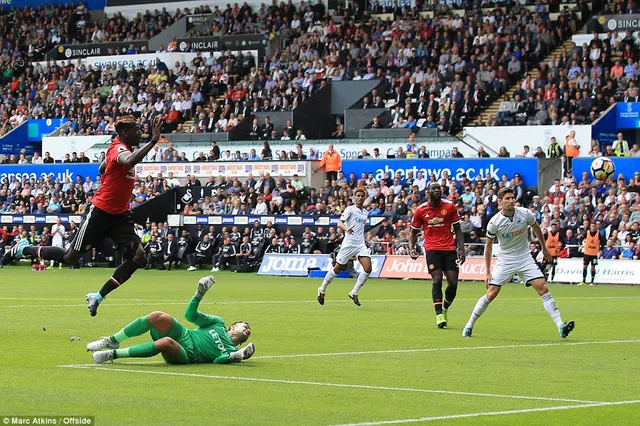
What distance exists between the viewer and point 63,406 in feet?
31.8

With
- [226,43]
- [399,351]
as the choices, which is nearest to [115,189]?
[399,351]

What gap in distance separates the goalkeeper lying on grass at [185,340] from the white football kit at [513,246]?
577 cm

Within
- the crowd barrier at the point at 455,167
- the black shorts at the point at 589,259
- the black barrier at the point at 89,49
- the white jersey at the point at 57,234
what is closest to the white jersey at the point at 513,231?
the black shorts at the point at 589,259

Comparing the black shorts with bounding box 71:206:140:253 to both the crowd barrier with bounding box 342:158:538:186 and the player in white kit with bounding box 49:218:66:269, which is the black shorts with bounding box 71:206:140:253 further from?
the player in white kit with bounding box 49:218:66:269

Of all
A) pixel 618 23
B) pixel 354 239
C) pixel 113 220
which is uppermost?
pixel 618 23

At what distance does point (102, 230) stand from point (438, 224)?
6.59 meters

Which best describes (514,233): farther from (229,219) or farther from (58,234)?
(58,234)

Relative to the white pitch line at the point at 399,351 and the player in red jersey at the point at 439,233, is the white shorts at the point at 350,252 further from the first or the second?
the white pitch line at the point at 399,351

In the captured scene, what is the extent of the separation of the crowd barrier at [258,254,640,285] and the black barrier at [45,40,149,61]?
1032 inches

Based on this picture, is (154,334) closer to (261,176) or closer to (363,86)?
(261,176)

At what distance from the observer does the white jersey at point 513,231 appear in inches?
690

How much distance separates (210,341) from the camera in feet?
42.3

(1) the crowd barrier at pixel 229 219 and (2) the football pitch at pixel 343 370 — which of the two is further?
(1) the crowd barrier at pixel 229 219

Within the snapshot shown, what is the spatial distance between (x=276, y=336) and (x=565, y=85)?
3024 centimetres
